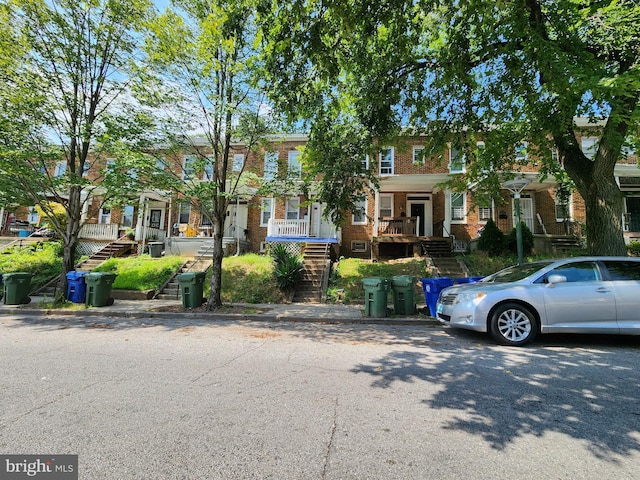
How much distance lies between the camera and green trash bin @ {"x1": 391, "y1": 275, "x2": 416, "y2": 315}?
8880 mm

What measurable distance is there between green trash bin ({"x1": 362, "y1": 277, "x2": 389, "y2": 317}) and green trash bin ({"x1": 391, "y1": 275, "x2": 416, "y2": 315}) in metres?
0.35

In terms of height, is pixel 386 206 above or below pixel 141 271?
above

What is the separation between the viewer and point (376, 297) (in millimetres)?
8867

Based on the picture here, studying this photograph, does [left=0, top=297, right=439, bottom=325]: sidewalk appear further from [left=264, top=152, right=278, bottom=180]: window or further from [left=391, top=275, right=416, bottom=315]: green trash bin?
[left=264, top=152, right=278, bottom=180]: window

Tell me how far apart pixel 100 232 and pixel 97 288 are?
10585 millimetres

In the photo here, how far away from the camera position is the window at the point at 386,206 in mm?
19078

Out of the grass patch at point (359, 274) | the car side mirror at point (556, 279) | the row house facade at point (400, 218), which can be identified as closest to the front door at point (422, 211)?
the row house facade at point (400, 218)

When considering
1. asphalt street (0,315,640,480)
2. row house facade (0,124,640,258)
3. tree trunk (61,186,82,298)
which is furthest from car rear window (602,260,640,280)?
tree trunk (61,186,82,298)

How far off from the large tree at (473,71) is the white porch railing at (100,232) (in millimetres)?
15546

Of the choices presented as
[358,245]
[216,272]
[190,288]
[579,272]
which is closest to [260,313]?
[216,272]

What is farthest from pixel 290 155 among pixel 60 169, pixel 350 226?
pixel 60 169

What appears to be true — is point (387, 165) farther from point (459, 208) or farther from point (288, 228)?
point (288, 228)

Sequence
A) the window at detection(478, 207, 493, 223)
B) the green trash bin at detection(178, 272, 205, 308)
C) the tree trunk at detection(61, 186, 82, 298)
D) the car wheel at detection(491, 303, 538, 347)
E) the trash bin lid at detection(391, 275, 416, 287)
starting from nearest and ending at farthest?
the car wheel at detection(491, 303, 538, 347)
the trash bin lid at detection(391, 275, 416, 287)
the green trash bin at detection(178, 272, 205, 308)
the tree trunk at detection(61, 186, 82, 298)
the window at detection(478, 207, 493, 223)

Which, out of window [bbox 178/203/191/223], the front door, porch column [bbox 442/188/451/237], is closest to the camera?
porch column [bbox 442/188/451/237]
